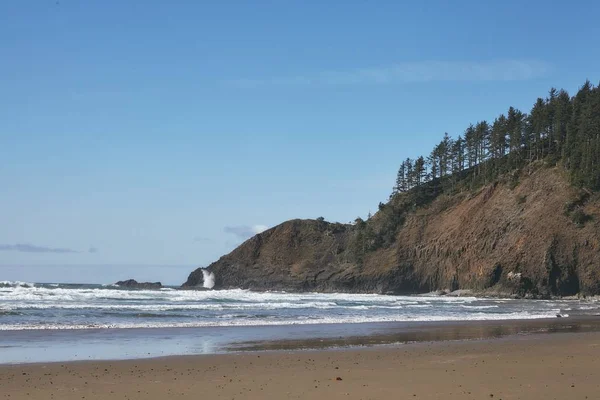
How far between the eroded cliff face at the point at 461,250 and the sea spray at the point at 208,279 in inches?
47.1

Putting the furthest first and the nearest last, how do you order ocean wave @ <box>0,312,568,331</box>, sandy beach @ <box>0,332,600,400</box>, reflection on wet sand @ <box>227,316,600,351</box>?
ocean wave @ <box>0,312,568,331</box>, reflection on wet sand @ <box>227,316,600,351</box>, sandy beach @ <box>0,332,600,400</box>

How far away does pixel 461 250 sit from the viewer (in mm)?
73062

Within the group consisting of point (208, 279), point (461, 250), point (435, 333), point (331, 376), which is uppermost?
point (461, 250)

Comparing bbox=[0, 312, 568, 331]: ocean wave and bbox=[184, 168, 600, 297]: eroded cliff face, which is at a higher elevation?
bbox=[184, 168, 600, 297]: eroded cliff face

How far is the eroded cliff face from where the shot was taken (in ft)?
203

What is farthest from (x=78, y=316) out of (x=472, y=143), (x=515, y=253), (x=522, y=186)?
(x=472, y=143)

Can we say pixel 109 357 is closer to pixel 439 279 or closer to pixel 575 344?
pixel 575 344

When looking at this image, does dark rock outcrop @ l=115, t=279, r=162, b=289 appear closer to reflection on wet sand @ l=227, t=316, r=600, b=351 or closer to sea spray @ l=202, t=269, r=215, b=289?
sea spray @ l=202, t=269, r=215, b=289

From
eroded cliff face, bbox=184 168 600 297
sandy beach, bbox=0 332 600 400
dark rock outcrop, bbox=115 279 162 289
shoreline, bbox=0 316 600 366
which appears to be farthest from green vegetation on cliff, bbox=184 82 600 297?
sandy beach, bbox=0 332 600 400

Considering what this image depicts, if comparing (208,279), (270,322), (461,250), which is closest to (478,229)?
(461,250)

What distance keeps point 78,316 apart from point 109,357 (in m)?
15.1

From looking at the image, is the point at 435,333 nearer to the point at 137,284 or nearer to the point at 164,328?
the point at 164,328

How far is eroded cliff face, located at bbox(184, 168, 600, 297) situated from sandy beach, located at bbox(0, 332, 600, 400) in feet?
155

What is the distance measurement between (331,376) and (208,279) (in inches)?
3829
